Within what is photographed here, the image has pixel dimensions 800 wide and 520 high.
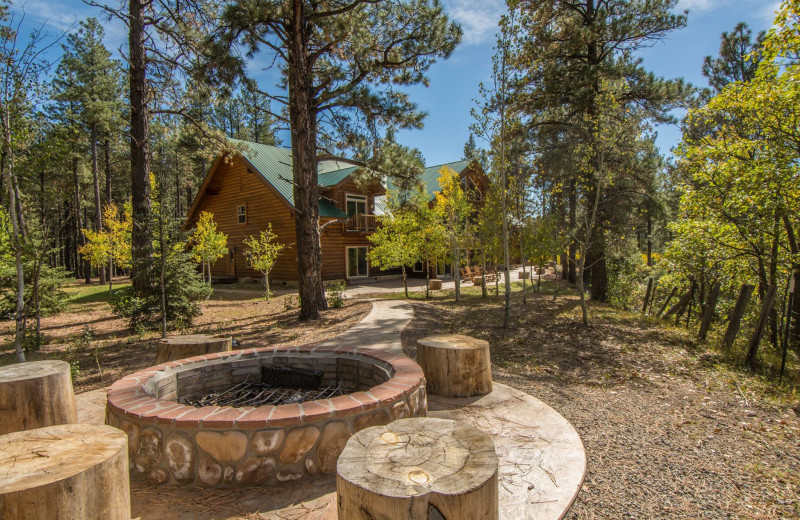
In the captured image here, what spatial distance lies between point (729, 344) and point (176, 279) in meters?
11.1

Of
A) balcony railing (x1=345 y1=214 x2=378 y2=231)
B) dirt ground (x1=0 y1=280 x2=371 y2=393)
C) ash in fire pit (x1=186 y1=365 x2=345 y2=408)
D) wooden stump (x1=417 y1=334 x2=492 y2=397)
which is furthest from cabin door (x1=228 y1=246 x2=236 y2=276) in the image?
wooden stump (x1=417 y1=334 x2=492 y2=397)

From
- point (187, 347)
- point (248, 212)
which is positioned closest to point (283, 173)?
point (248, 212)

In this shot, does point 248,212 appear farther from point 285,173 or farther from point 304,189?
point 304,189

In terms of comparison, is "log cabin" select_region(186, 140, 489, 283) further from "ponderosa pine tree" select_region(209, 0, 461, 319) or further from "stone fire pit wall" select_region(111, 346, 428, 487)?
"stone fire pit wall" select_region(111, 346, 428, 487)

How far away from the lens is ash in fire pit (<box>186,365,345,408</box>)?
11.8 feet

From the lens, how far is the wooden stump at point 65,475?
5.22ft

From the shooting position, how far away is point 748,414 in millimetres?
4203

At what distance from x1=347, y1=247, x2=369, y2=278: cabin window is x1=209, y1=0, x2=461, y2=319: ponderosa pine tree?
374 inches

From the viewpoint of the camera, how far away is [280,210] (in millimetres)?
18719

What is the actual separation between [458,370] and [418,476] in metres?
2.57

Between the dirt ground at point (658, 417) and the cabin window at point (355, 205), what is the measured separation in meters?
12.9

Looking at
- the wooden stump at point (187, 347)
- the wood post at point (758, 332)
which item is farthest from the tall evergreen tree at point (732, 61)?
the wooden stump at point (187, 347)

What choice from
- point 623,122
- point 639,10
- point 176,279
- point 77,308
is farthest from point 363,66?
point 77,308

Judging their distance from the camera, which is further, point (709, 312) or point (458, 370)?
point (709, 312)
